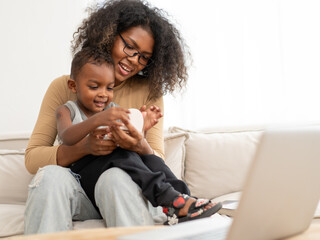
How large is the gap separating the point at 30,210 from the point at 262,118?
8.15ft

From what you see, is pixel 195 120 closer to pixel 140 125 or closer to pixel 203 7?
pixel 203 7

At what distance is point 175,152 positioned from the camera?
2348mm

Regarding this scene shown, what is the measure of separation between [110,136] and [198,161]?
81 cm

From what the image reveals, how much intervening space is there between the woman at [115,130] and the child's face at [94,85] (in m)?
0.14

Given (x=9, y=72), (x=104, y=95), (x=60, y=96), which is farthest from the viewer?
(x=9, y=72)

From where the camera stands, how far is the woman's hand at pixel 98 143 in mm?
1621

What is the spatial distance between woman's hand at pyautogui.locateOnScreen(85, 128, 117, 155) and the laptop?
78 cm

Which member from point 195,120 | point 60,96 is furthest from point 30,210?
point 195,120

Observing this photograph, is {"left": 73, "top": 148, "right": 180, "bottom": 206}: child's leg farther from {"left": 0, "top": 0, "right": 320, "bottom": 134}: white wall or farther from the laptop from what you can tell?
{"left": 0, "top": 0, "right": 320, "bottom": 134}: white wall

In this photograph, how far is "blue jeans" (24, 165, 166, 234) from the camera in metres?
1.46

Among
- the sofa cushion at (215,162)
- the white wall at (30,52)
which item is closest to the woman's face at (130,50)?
the sofa cushion at (215,162)

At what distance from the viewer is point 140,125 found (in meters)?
1.70

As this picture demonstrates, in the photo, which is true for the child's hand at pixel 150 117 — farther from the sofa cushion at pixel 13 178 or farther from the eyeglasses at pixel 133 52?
the sofa cushion at pixel 13 178

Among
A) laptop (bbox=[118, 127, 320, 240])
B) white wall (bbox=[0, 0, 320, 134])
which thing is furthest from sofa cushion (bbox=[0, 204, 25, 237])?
white wall (bbox=[0, 0, 320, 134])
